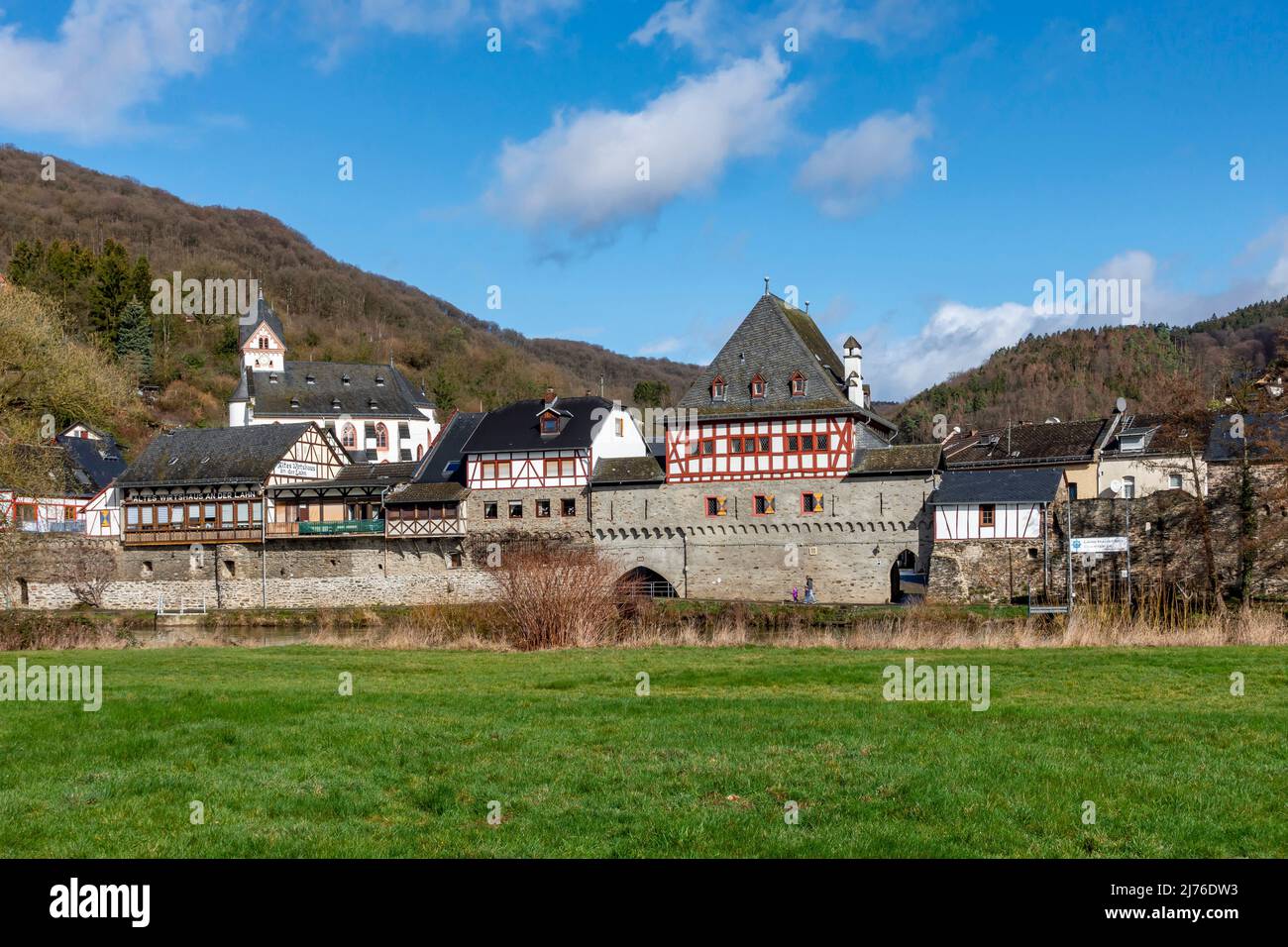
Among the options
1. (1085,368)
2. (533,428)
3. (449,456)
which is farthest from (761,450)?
(1085,368)

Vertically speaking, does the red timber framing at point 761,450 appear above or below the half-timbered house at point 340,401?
below

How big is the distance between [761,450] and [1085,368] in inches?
2718

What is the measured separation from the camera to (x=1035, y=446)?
56.4 metres

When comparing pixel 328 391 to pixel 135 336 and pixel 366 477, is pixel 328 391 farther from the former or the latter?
pixel 366 477

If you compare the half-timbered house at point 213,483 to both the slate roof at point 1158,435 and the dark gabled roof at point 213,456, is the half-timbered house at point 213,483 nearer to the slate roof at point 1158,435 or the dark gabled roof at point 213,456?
the dark gabled roof at point 213,456

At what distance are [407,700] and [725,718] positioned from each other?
13.5 ft

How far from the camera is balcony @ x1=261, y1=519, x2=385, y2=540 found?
49.4 m

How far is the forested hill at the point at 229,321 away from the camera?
3187 inches

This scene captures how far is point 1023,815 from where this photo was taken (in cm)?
798

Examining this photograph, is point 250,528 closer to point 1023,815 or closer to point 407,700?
point 407,700

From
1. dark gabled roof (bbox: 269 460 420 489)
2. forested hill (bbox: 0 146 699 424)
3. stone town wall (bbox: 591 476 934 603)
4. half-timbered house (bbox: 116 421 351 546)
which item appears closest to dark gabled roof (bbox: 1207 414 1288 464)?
stone town wall (bbox: 591 476 934 603)

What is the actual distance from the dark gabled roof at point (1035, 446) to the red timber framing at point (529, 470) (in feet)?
58.3

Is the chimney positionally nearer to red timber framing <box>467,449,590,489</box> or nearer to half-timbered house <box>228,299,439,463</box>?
red timber framing <box>467,449,590,489</box>

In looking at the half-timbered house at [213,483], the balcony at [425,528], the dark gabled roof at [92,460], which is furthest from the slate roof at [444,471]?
the dark gabled roof at [92,460]
